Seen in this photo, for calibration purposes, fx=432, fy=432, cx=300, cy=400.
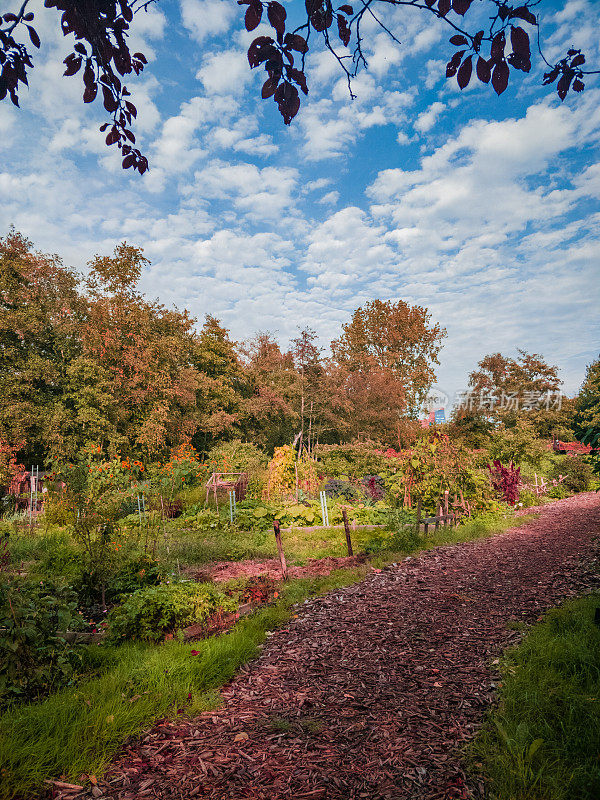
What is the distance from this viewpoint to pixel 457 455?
33.3 ft

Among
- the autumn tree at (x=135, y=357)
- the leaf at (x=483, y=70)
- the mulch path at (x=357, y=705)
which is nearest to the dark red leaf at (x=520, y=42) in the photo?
the leaf at (x=483, y=70)

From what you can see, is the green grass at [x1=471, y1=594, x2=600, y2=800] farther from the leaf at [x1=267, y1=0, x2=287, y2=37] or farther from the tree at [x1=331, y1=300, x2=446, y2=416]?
the tree at [x1=331, y1=300, x2=446, y2=416]

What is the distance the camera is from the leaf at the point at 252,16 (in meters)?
1.47

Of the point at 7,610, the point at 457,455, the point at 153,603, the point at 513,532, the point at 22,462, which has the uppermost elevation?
the point at 22,462

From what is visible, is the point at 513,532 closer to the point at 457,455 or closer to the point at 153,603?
the point at 457,455

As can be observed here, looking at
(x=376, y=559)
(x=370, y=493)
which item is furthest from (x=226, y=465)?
(x=376, y=559)

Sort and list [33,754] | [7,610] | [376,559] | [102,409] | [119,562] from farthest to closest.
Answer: [102,409] → [376,559] → [119,562] → [7,610] → [33,754]

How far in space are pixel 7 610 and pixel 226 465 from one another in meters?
11.4

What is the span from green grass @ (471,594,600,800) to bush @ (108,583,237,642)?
271 centimetres

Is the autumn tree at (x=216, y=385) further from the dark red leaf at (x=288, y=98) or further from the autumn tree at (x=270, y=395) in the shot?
the dark red leaf at (x=288, y=98)

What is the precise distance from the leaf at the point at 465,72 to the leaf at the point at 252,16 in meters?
0.76

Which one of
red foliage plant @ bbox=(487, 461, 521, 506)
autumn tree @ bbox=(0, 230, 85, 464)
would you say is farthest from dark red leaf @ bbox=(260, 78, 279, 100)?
autumn tree @ bbox=(0, 230, 85, 464)

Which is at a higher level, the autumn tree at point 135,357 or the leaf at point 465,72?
the autumn tree at point 135,357

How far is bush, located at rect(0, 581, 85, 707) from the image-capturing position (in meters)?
2.73
